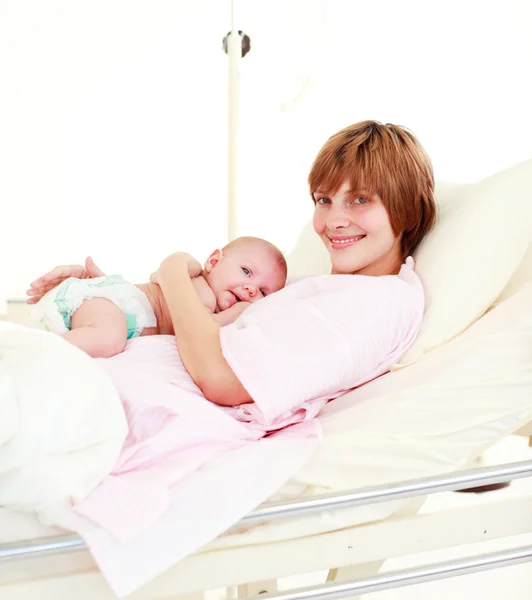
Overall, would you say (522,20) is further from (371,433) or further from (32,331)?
(32,331)

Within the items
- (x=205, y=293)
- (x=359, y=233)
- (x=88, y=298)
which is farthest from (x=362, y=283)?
(x=88, y=298)

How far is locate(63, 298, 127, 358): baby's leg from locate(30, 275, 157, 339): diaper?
2 centimetres

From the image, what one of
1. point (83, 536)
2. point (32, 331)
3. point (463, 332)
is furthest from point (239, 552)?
point (463, 332)

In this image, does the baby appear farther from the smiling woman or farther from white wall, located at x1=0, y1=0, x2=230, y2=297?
white wall, located at x1=0, y1=0, x2=230, y2=297

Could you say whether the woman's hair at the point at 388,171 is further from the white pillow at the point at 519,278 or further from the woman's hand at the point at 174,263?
the woman's hand at the point at 174,263

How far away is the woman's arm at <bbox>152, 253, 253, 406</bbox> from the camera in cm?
100

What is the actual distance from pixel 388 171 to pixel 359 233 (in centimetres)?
13

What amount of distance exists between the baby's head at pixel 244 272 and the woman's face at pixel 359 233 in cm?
12

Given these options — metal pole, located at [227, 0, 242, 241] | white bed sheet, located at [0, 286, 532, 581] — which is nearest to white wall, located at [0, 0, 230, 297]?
metal pole, located at [227, 0, 242, 241]

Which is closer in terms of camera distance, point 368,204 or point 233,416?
point 233,416

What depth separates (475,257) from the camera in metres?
1.19

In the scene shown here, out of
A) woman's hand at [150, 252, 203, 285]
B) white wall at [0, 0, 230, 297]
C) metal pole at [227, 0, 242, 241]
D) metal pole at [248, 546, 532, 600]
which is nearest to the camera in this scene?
metal pole at [248, 546, 532, 600]

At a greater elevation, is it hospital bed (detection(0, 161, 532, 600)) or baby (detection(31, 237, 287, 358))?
baby (detection(31, 237, 287, 358))

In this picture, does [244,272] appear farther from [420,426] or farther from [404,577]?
[404,577]
